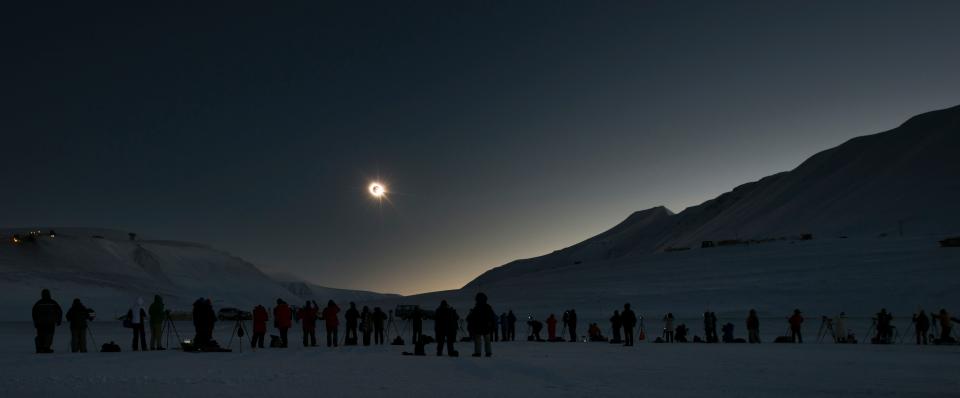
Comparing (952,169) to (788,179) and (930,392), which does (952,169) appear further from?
(930,392)

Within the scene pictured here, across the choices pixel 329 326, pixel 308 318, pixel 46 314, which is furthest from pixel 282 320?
pixel 46 314

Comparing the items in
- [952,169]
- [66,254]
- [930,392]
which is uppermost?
[952,169]

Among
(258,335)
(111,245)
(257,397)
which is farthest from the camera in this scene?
(111,245)

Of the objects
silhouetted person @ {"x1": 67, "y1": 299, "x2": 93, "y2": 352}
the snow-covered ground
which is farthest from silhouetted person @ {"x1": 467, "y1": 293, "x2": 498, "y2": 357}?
silhouetted person @ {"x1": 67, "y1": 299, "x2": 93, "y2": 352}

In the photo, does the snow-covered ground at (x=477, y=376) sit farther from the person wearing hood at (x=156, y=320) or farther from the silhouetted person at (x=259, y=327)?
the silhouetted person at (x=259, y=327)

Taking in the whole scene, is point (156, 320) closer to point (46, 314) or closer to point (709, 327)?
point (46, 314)

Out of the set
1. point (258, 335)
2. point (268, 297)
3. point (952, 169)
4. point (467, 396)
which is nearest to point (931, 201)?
point (952, 169)
